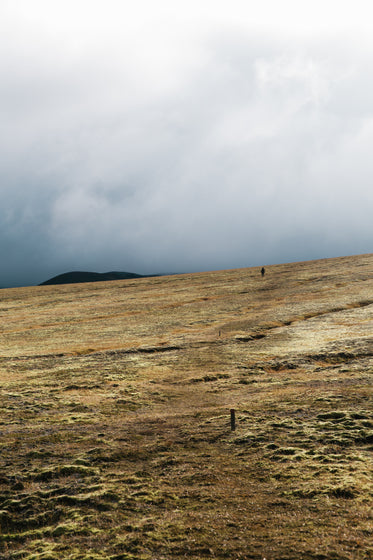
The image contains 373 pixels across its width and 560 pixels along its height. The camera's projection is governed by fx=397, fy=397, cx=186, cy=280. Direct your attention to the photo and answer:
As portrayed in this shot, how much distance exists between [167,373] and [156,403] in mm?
6199

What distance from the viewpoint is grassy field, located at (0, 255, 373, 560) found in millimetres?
10391

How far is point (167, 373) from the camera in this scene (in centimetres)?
2834

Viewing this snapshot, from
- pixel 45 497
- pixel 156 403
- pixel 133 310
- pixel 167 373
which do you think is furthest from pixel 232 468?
pixel 133 310

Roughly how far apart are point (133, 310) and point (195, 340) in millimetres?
28171

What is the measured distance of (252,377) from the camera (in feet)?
86.4

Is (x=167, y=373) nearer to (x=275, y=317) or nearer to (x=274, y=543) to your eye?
(x=274, y=543)

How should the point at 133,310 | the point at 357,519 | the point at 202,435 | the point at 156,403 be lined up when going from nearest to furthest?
the point at 357,519
the point at 202,435
the point at 156,403
the point at 133,310

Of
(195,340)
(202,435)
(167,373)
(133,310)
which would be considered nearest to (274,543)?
(202,435)

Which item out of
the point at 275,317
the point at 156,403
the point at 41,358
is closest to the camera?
the point at 156,403

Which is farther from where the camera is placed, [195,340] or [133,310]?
[133,310]

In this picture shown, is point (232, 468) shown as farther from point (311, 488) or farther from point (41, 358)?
point (41, 358)

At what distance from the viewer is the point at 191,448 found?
51.9 ft

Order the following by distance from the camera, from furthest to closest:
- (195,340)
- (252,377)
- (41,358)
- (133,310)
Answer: (133,310), (195,340), (41,358), (252,377)

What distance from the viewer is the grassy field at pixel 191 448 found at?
1039 cm
